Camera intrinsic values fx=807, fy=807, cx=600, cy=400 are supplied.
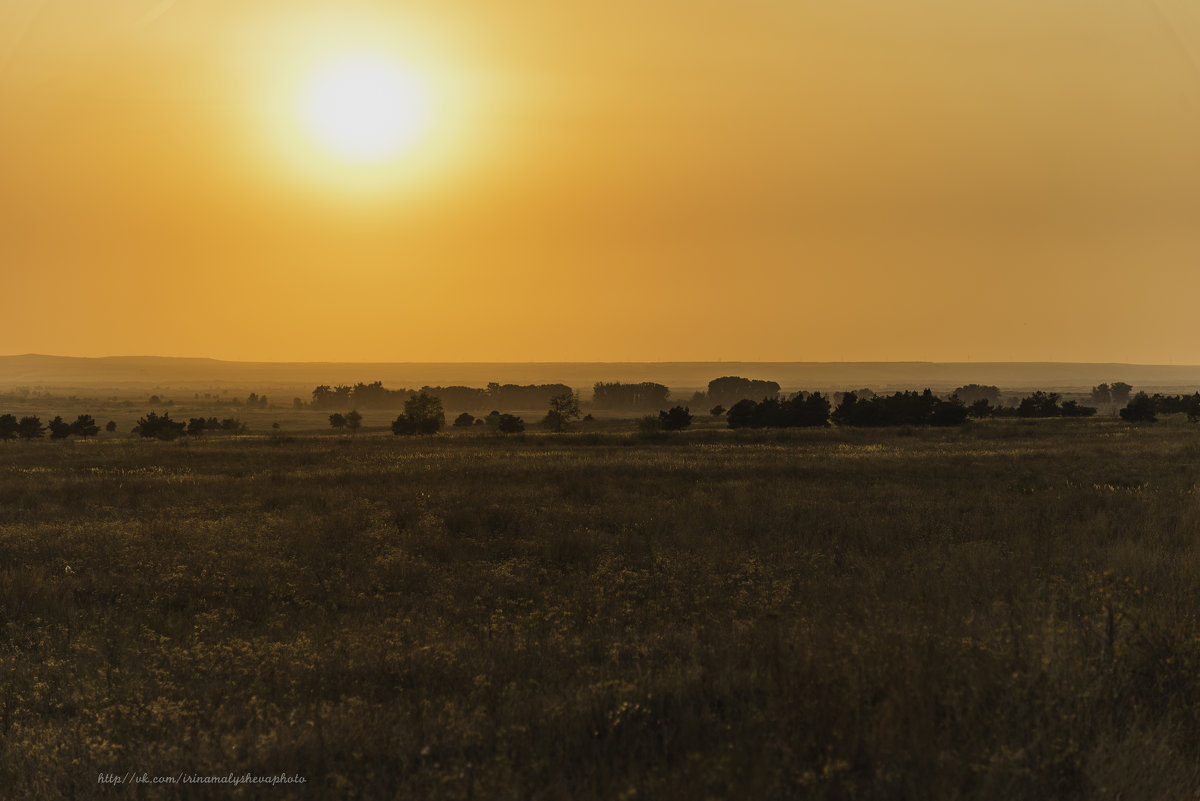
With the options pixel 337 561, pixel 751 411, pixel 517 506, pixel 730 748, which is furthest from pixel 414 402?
pixel 730 748

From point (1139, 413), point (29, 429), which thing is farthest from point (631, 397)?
point (29, 429)

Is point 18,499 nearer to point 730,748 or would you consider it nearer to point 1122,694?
point 730,748

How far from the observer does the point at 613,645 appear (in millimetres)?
8133

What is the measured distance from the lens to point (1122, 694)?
5973mm

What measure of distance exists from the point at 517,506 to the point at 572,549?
528 centimetres

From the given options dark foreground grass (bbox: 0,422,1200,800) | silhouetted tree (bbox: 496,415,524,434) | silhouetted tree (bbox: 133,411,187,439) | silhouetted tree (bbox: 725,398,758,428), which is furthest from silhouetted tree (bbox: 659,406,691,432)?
dark foreground grass (bbox: 0,422,1200,800)

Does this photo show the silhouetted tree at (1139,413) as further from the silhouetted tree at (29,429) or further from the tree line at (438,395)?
the tree line at (438,395)

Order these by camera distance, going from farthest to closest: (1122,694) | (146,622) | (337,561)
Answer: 1. (337,561)
2. (146,622)
3. (1122,694)

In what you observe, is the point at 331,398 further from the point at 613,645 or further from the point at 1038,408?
the point at 613,645

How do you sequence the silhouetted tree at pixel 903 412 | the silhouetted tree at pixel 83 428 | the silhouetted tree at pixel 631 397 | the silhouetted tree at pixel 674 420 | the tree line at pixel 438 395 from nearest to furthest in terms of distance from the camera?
1. the silhouetted tree at pixel 903 412
2. the silhouetted tree at pixel 674 420
3. the silhouetted tree at pixel 83 428
4. the tree line at pixel 438 395
5. the silhouetted tree at pixel 631 397

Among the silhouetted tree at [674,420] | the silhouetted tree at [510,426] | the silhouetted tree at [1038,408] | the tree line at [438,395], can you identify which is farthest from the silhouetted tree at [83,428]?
the tree line at [438,395]

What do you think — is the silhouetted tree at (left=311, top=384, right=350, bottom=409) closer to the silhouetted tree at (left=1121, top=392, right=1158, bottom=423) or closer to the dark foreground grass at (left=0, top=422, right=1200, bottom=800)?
the silhouetted tree at (left=1121, top=392, right=1158, bottom=423)

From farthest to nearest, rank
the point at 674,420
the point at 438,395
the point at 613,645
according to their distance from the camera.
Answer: the point at 438,395 → the point at 674,420 → the point at 613,645

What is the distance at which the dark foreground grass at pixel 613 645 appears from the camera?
209 inches
